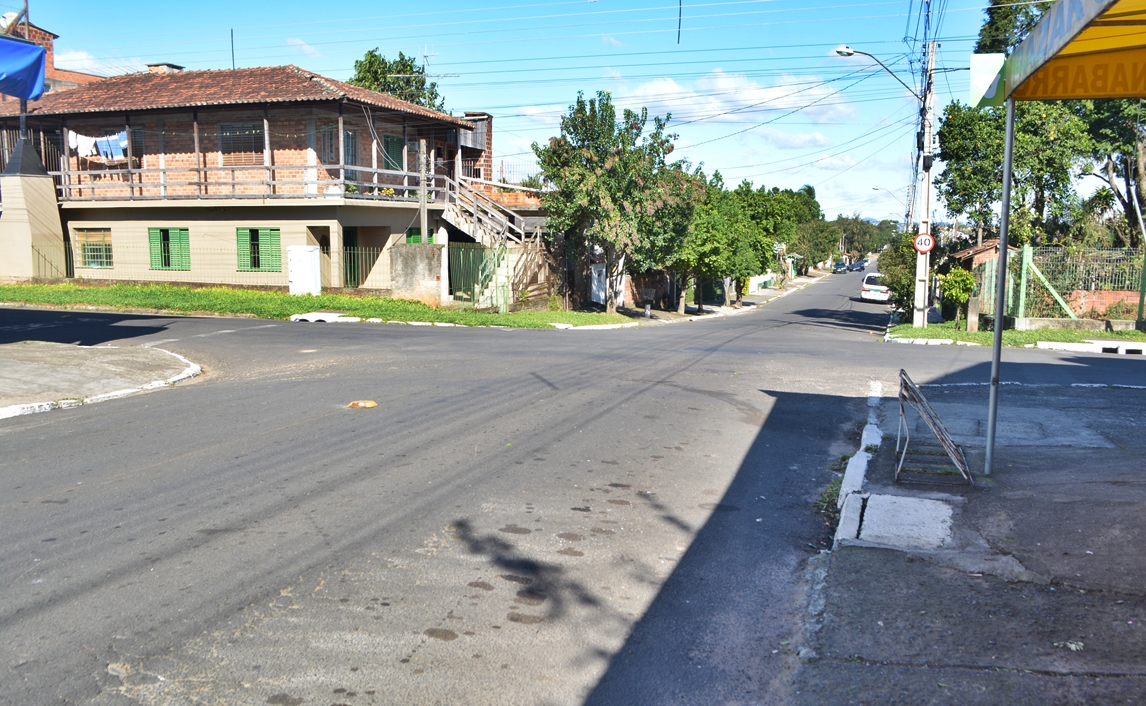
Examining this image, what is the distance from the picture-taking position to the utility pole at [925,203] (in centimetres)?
2561

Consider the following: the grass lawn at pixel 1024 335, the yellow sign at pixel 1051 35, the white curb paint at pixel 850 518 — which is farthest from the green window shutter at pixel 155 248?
the yellow sign at pixel 1051 35

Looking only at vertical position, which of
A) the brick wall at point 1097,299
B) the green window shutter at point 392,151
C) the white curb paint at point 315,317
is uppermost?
the green window shutter at point 392,151

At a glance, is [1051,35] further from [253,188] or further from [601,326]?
[253,188]

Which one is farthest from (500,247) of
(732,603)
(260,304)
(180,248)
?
(732,603)

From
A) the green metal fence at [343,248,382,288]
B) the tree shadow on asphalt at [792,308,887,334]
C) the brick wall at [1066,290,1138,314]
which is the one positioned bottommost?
the tree shadow on asphalt at [792,308,887,334]

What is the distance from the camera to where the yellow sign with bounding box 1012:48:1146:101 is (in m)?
6.61

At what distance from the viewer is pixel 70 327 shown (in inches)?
826

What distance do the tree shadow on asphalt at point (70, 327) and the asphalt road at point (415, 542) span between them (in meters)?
7.41

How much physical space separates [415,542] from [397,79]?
136 ft

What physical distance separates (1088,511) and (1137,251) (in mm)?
21601

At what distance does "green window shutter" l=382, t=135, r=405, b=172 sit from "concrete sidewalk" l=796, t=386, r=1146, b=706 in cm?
2826

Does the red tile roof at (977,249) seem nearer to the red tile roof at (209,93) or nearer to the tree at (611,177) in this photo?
the tree at (611,177)

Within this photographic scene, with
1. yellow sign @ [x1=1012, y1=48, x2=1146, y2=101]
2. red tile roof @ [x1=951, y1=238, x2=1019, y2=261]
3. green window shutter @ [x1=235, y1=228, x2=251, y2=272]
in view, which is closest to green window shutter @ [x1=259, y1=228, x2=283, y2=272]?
green window shutter @ [x1=235, y1=228, x2=251, y2=272]

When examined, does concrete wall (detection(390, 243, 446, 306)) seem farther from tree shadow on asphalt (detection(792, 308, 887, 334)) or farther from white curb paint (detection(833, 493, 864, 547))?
white curb paint (detection(833, 493, 864, 547))
